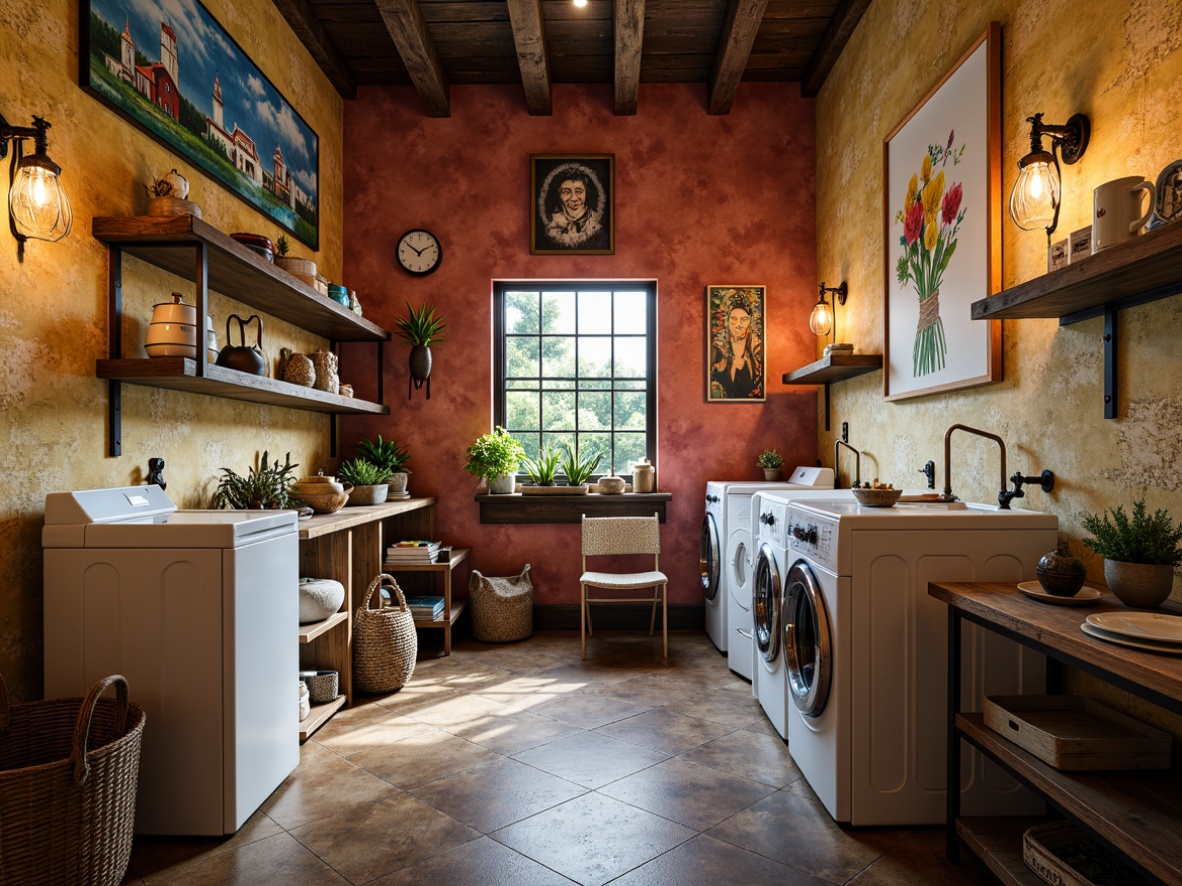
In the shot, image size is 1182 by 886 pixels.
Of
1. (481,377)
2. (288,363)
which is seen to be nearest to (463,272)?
(481,377)

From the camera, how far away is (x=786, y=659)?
8.61ft

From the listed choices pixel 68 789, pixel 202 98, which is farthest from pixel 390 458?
pixel 68 789

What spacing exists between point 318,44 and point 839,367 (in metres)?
3.42

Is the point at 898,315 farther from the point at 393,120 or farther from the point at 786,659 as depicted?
the point at 393,120

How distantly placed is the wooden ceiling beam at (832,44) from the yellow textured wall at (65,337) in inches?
129

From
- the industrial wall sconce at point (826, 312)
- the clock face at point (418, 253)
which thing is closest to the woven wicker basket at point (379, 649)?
the clock face at point (418, 253)

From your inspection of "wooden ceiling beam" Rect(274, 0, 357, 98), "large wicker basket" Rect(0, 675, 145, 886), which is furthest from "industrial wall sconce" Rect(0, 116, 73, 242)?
"wooden ceiling beam" Rect(274, 0, 357, 98)

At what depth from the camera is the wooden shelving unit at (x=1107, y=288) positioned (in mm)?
1470

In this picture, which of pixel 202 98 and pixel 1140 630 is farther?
pixel 202 98

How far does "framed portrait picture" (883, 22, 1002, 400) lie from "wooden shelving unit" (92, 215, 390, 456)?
2640 mm

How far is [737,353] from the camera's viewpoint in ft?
15.4

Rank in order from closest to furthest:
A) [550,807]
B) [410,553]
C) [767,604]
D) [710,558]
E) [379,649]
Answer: [550,807] < [767,604] < [379,649] < [410,553] < [710,558]

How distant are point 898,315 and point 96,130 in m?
3.25

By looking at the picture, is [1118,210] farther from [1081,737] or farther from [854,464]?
[854,464]
